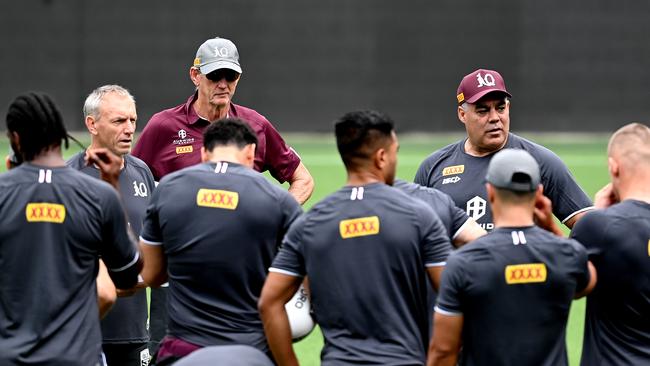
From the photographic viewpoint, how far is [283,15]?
73.6ft

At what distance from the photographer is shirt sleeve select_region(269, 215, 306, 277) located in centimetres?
455

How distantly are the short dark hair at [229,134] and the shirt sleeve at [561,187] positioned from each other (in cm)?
197

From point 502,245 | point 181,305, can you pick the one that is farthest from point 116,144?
point 502,245

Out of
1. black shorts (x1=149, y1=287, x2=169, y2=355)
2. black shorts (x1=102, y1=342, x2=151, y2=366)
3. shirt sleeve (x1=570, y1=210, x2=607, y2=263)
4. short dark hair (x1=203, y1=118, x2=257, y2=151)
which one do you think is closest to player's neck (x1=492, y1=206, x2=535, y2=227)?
shirt sleeve (x1=570, y1=210, x2=607, y2=263)

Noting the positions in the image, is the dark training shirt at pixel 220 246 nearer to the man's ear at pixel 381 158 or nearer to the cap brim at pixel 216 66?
the man's ear at pixel 381 158

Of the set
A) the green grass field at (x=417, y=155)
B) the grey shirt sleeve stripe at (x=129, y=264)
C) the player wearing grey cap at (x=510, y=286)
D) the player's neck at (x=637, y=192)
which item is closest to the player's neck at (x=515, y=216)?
the player wearing grey cap at (x=510, y=286)

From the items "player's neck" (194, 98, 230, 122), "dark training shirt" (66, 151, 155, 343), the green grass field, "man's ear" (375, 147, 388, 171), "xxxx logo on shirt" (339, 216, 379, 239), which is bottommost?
the green grass field

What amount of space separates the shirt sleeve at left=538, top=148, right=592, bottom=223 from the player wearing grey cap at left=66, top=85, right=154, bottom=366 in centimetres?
243

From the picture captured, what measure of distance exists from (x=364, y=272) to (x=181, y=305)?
99 centimetres

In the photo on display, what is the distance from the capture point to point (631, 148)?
4.88 m

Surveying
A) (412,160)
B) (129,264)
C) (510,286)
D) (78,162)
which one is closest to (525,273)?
(510,286)

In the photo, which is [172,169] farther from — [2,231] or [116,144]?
[2,231]

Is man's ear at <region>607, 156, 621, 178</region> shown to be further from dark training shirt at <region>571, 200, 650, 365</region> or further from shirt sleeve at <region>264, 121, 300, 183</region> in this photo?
shirt sleeve at <region>264, 121, 300, 183</region>

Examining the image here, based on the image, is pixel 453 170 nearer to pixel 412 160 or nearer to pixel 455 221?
pixel 455 221
